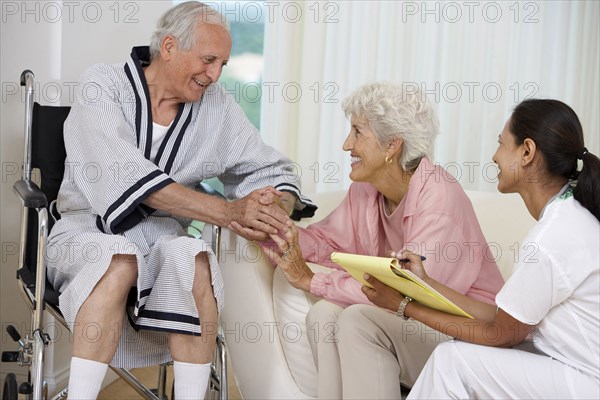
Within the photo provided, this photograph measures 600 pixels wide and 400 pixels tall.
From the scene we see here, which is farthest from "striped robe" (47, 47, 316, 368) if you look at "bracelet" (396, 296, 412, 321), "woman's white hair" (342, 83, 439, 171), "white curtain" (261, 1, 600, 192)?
"white curtain" (261, 1, 600, 192)

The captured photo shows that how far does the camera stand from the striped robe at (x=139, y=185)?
202cm

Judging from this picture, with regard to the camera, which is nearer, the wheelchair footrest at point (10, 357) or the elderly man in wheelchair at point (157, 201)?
the elderly man in wheelchair at point (157, 201)

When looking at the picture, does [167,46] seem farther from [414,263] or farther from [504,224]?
[504,224]

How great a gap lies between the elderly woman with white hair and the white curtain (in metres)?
1.08

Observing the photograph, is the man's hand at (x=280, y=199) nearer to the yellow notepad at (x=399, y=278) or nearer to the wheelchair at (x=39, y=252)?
the wheelchair at (x=39, y=252)

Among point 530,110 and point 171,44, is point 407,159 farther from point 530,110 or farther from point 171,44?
point 171,44

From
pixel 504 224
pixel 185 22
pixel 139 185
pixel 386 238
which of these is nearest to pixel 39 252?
pixel 139 185

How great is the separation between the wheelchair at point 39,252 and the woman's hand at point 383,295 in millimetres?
468

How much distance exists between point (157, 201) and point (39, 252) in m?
0.33

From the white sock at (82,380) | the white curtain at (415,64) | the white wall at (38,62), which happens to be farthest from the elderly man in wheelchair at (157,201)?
the white curtain at (415,64)

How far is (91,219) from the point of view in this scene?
2.27 metres

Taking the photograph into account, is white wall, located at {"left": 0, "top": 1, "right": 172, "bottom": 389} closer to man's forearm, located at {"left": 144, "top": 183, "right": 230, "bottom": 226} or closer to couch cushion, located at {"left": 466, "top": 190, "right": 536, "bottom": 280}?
man's forearm, located at {"left": 144, "top": 183, "right": 230, "bottom": 226}

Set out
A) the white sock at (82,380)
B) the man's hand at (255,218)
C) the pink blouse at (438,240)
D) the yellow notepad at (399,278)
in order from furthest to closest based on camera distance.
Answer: the man's hand at (255,218) < the pink blouse at (438,240) < the white sock at (82,380) < the yellow notepad at (399,278)

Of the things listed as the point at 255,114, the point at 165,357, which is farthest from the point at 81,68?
the point at 255,114
